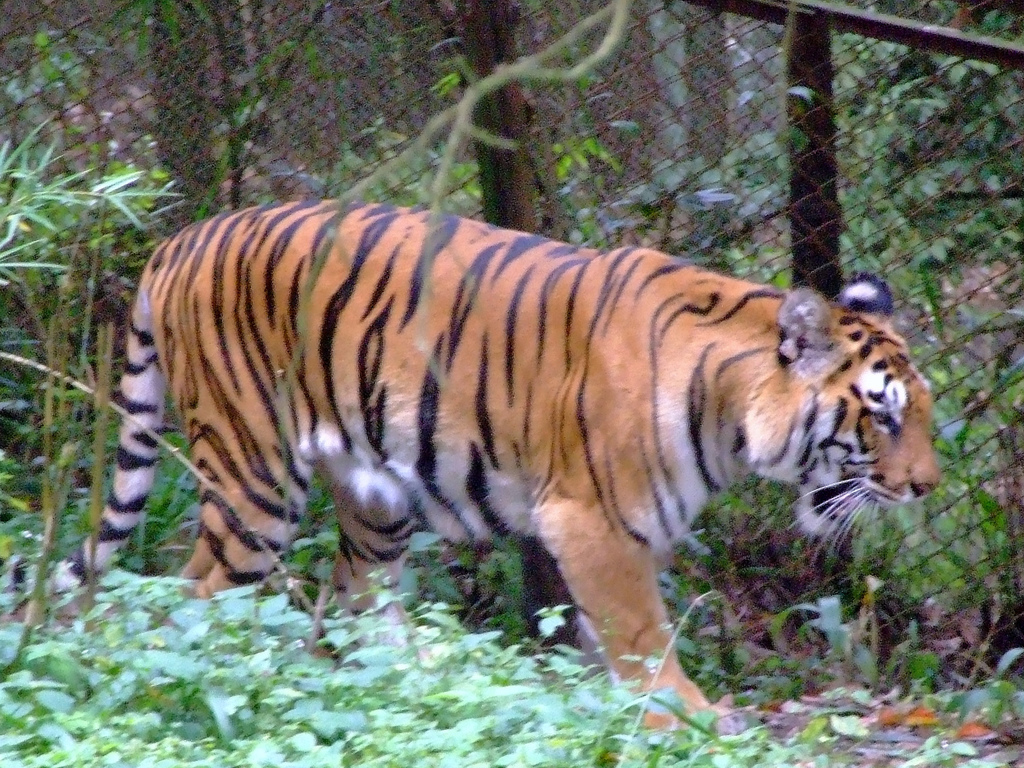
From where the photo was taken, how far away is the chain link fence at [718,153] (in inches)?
193

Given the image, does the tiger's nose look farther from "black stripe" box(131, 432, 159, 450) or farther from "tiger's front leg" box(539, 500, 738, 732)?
"black stripe" box(131, 432, 159, 450)

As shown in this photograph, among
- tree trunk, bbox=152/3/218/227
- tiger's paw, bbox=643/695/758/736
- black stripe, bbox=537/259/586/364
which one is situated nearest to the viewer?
tiger's paw, bbox=643/695/758/736

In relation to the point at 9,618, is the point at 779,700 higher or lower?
lower

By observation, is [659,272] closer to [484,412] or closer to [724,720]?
[484,412]

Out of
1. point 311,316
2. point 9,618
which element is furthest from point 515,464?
point 9,618

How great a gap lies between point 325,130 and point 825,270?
2048mm

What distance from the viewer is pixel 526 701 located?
3127mm

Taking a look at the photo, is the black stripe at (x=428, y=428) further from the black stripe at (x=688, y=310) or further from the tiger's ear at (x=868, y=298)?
the tiger's ear at (x=868, y=298)

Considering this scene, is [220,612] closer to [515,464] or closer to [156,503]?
[515,464]

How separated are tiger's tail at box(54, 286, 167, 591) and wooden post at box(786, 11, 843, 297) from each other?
7.49 ft

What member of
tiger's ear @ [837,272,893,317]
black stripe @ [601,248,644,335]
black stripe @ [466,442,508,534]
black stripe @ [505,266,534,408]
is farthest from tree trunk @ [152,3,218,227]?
tiger's ear @ [837,272,893,317]

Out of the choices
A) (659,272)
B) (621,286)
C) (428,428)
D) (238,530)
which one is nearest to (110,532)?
(238,530)

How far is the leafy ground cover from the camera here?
2848 millimetres

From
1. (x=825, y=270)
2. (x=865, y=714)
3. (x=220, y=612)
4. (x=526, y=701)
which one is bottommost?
(x=865, y=714)
